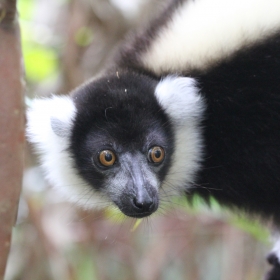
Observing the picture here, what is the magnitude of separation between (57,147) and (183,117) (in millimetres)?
717

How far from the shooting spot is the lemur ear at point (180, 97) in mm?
2340

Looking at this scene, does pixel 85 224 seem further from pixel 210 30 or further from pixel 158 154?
pixel 210 30

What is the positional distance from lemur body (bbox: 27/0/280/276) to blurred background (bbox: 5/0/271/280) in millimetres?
1048

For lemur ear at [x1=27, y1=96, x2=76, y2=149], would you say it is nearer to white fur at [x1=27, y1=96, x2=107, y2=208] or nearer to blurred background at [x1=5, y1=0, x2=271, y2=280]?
white fur at [x1=27, y1=96, x2=107, y2=208]

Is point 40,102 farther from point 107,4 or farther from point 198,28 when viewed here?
point 107,4

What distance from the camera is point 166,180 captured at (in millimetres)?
2625

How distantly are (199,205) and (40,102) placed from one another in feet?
3.69

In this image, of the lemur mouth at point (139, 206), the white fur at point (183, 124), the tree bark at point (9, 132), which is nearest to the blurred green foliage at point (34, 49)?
the white fur at point (183, 124)

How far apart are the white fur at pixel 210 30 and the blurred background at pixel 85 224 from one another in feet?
4.21

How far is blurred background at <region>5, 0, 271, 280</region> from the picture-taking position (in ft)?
12.4

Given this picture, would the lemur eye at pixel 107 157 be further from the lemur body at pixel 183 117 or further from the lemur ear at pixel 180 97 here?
the lemur ear at pixel 180 97

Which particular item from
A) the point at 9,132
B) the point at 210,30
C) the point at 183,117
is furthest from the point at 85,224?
the point at 9,132

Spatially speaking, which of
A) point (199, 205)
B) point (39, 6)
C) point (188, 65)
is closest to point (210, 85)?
point (188, 65)

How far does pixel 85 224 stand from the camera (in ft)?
13.1
